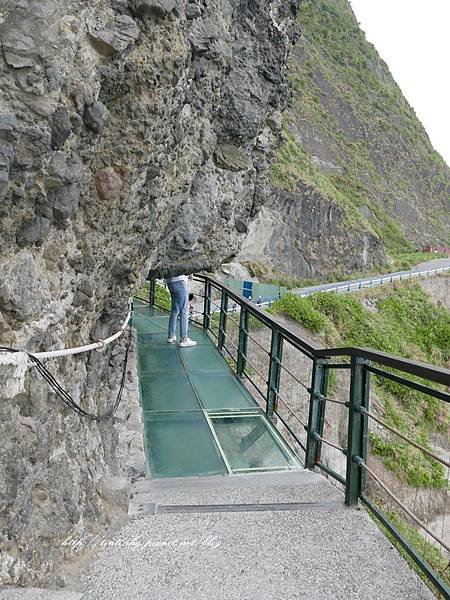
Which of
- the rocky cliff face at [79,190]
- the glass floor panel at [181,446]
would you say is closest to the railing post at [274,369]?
the glass floor panel at [181,446]

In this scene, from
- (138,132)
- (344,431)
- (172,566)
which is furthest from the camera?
(344,431)

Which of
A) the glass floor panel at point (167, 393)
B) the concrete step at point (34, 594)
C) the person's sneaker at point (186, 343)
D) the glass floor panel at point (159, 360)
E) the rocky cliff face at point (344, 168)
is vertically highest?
the rocky cliff face at point (344, 168)

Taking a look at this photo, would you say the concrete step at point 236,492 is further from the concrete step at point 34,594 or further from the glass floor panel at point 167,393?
the glass floor panel at point 167,393

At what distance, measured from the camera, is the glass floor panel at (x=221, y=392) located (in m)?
5.25

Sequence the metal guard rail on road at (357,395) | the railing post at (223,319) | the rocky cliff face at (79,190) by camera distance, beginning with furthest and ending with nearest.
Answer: the railing post at (223,319) < the metal guard rail on road at (357,395) < the rocky cliff face at (79,190)

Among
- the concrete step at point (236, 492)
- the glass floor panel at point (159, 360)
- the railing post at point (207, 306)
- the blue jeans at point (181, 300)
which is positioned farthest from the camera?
the railing post at point (207, 306)

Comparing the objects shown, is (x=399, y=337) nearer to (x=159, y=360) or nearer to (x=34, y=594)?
(x=159, y=360)

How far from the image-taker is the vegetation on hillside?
3888 centimetres

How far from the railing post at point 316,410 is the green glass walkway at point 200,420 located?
0.17 m

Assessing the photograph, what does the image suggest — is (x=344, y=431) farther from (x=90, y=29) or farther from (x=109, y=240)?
(x=90, y=29)

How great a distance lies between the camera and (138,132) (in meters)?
3.00

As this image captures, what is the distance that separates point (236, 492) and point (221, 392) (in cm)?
230

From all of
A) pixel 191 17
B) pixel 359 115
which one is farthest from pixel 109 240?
pixel 359 115

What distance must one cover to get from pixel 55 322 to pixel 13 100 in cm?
108
